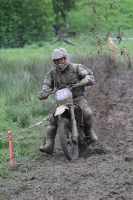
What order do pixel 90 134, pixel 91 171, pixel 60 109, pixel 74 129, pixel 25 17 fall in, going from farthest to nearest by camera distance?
pixel 25 17 < pixel 90 134 < pixel 74 129 < pixel 60 109 < pixel 91 171

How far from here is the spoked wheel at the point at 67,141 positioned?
9031 mm

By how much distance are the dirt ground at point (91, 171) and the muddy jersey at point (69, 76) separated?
1046 mm

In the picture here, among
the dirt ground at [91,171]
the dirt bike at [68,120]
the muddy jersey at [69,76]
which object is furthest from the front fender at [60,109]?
the dirt ground at [91,171]

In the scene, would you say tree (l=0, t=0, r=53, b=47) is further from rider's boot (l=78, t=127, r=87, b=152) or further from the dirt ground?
rider's boot (l=78, t=127, r=87, b=152)

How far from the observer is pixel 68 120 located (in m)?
9.38

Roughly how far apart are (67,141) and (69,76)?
98cm

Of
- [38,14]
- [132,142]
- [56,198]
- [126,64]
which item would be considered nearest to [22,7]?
[38,14]

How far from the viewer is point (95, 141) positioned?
392 inches

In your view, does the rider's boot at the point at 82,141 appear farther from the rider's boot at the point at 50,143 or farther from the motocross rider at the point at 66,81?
the rider's boot at the point at 50,143

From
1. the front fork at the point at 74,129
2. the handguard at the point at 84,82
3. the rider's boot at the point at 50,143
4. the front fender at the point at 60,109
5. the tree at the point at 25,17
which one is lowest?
the tree at the point at 25,17

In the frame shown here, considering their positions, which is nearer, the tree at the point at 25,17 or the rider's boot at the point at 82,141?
the rider's boot at the point at 82,141

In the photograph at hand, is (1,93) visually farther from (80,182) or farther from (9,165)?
(80,182)

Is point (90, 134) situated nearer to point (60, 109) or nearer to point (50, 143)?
point (50, 143)

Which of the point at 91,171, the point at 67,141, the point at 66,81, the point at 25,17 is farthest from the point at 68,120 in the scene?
the point at 25,17
